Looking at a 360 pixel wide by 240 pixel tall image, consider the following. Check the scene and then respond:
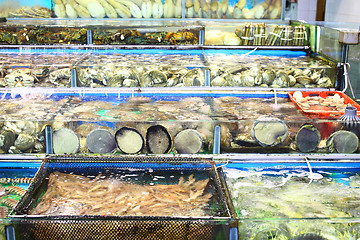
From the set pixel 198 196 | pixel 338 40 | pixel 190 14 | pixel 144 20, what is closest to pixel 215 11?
pixel 190 14

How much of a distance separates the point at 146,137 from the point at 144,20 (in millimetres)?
2976

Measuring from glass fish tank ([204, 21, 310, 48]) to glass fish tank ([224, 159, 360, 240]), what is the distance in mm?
2433

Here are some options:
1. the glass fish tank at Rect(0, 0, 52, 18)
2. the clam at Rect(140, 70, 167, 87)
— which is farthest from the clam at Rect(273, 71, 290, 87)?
the glass fish tank at Rect(0, 0, 52, 18)

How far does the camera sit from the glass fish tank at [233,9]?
5145mm

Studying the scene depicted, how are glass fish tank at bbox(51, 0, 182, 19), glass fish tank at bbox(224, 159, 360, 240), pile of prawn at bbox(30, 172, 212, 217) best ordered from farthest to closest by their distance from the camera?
1. glass fish tank at bbox(51, 0, 182, 19)
2. pile of prawn at bbox(30, 172, 212, 217)
3. glass fish tank at bbox(224, 159, 360, 240)

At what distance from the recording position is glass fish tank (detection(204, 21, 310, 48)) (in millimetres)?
4418

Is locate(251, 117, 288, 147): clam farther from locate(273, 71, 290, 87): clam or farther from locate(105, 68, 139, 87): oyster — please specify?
locate(105, 68, 139, 87): oyster

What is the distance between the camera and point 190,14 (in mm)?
5176

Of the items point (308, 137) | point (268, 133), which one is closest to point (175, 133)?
point (268, 133)

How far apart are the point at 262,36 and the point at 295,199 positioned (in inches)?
113

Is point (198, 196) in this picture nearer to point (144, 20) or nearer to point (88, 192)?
point (88, 192)

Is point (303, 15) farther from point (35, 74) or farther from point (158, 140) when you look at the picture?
point (158, 140)

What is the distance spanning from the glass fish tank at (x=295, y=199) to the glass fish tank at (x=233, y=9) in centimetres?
331

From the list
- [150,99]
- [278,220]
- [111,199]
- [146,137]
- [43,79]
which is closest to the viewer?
[278,220]
